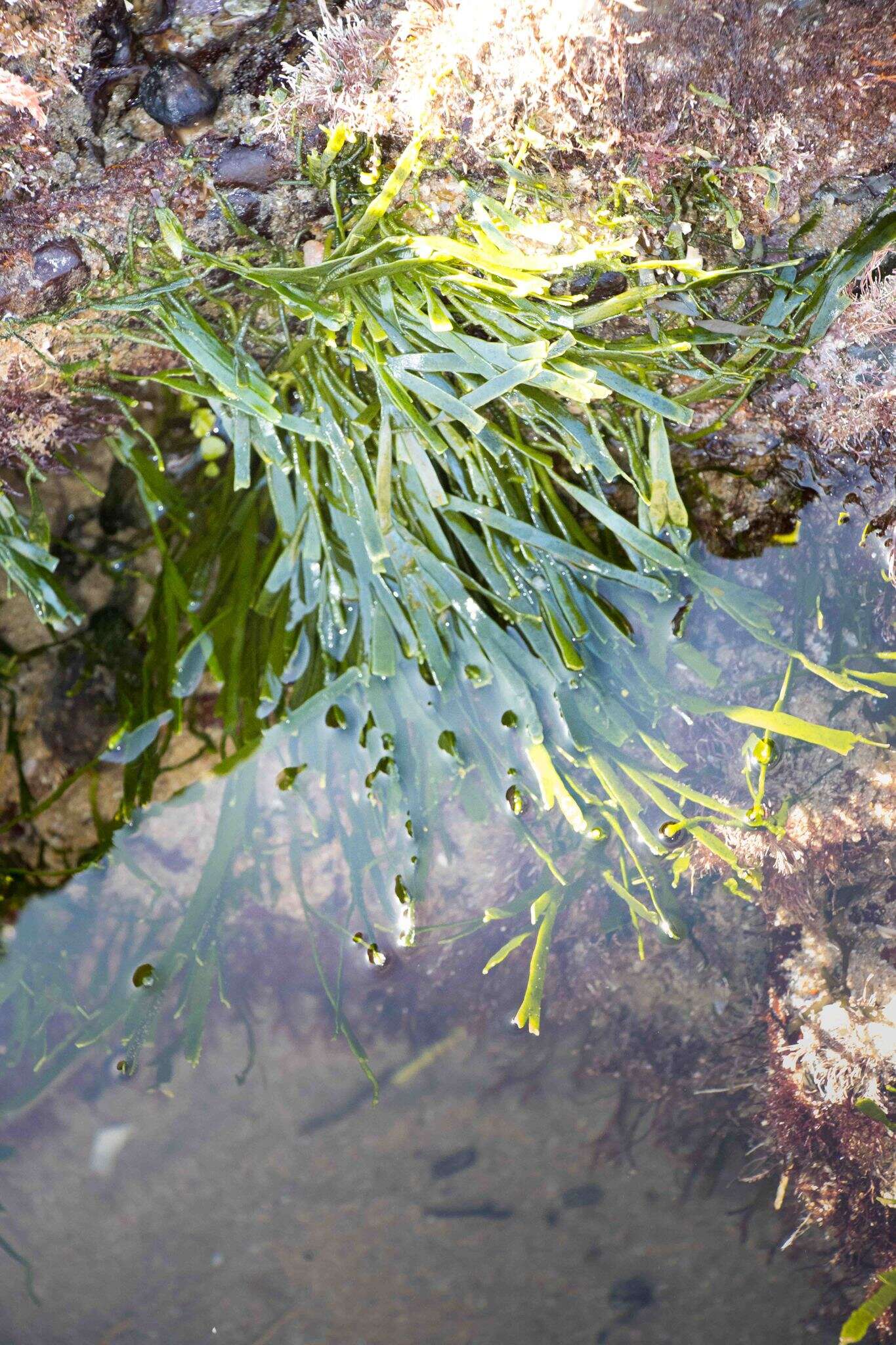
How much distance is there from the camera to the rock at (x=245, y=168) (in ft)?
3.91

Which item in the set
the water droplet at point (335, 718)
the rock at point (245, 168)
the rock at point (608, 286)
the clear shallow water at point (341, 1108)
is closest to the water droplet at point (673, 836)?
the clear shallow water at point (341, 1108)

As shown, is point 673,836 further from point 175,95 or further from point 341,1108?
point 175,95

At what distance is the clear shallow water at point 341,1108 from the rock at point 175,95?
40.1 inches

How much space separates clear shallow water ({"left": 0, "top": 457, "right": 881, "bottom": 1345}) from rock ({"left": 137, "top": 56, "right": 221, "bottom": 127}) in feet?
3.35

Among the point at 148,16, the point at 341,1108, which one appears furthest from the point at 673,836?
the point at 148,16

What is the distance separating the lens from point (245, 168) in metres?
1.21

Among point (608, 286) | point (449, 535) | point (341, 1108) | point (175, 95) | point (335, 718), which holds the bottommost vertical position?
point (341, 1108)

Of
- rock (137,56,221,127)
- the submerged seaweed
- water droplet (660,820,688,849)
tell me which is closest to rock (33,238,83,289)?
the submerged seaweed

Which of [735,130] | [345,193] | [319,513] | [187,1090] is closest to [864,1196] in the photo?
[187,1090]

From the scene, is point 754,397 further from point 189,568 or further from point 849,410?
point 189,568

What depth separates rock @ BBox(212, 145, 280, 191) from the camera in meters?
1.19

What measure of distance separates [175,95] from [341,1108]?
1.96 metres

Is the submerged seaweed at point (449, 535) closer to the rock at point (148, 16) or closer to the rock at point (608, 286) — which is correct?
the rock at point (608, 286)

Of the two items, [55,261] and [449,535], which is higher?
[55,261]
